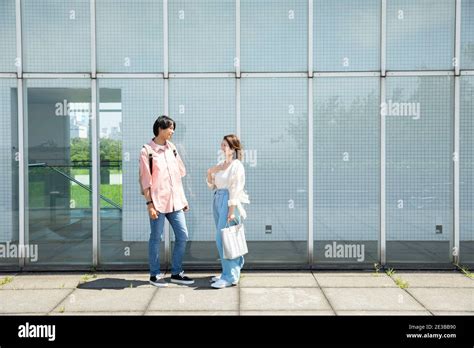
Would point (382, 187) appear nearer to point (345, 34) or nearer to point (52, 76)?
point (345, 34)

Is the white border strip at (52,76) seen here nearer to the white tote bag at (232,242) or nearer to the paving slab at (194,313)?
the white tote bag at (232,242)

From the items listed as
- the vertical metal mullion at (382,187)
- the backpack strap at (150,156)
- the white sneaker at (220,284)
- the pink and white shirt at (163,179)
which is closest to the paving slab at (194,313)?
the white sneaker at (220,284)

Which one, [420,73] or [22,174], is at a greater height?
[420,73]

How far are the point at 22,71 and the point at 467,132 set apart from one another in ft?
19.4

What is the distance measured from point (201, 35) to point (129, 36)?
0.94m

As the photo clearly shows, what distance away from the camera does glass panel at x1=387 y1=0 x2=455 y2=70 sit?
6.07m

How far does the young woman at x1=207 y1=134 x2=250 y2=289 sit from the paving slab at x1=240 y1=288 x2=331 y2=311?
0.28 m

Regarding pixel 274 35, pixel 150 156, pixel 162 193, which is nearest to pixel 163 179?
pixel 162 193

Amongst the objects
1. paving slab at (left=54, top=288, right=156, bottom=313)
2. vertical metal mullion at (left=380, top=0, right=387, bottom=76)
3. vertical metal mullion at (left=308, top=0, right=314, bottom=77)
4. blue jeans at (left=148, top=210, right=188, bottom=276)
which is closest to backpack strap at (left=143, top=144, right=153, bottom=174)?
blue jeans at (left=148, top=210, right=188, bottom=276)

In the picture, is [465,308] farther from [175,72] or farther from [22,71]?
[22,71]

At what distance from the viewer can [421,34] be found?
6055mm

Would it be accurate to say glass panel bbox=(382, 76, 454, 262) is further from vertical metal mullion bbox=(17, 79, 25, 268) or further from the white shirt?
vertical metal mullion bbox=(17, 79, 25, 268)

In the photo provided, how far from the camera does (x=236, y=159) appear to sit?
533 centimetres

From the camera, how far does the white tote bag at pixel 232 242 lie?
512 centimetres
